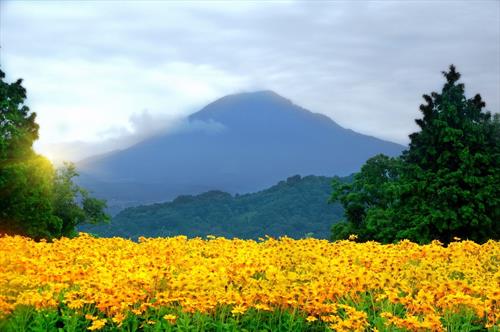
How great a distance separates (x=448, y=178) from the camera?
33469mm

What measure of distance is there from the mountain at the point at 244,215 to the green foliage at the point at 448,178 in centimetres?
5849

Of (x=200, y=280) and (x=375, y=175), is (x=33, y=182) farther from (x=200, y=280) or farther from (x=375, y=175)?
(x=200, y=280)

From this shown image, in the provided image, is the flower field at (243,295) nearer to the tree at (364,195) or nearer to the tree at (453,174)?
the tree at (453,174)

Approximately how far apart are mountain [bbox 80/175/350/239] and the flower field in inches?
3373

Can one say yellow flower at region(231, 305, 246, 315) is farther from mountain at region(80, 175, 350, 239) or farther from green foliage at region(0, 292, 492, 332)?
mountain at region(80, 175, 350, 239)

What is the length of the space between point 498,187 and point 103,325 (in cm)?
2841

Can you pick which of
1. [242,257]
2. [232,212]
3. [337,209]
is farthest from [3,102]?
[232,212]

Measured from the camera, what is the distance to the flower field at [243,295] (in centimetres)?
788

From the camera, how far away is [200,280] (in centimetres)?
871

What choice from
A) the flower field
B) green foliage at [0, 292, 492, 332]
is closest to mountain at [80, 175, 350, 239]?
the flower field

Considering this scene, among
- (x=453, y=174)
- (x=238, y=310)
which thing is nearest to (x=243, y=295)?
(x=238, y=310)

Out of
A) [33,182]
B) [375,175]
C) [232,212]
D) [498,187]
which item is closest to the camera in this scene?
[498,187]

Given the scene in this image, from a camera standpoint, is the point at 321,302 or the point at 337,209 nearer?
the point at 321,302

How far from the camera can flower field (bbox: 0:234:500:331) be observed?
25.8ft
